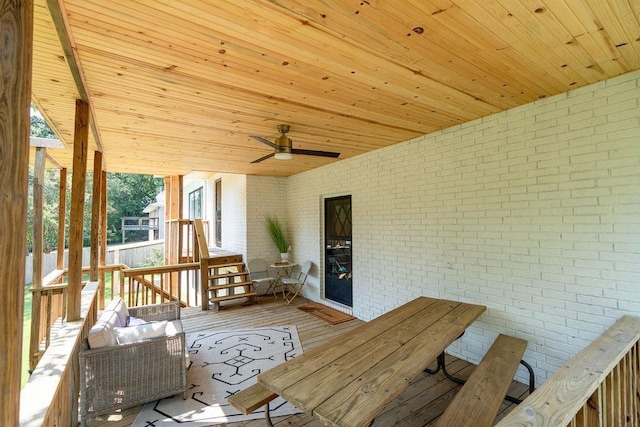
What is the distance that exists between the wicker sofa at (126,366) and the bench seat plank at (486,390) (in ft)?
7.48

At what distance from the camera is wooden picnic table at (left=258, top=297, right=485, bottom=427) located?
1455 mm

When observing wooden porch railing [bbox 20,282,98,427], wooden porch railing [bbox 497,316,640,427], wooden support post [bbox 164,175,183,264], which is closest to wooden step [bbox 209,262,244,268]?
wooden support post [bbox 164,175,183,264]

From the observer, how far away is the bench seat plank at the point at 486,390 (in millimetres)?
1755

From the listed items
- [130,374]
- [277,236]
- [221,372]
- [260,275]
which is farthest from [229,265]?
[130,374]

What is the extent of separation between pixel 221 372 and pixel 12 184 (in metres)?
3.05

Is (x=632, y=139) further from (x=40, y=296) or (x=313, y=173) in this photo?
(x=40, y=296)

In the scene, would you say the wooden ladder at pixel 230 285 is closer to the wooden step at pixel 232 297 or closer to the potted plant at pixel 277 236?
the wooden step at pixel 232 297

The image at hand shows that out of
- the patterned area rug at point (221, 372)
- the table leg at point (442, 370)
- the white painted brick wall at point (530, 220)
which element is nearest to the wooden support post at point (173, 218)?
the patterned area rug at point (221, 372)

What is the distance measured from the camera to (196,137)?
3645mm

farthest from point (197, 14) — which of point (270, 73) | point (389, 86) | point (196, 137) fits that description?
point (196, 137)

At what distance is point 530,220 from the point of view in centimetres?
279

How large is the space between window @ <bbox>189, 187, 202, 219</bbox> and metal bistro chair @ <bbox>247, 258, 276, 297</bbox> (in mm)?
4917

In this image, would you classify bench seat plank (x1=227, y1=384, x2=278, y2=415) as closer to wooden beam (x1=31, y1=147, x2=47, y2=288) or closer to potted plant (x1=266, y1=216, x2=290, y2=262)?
wooden beam (x1=31, y1=147, x2=47, y2=288)

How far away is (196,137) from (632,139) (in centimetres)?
414
